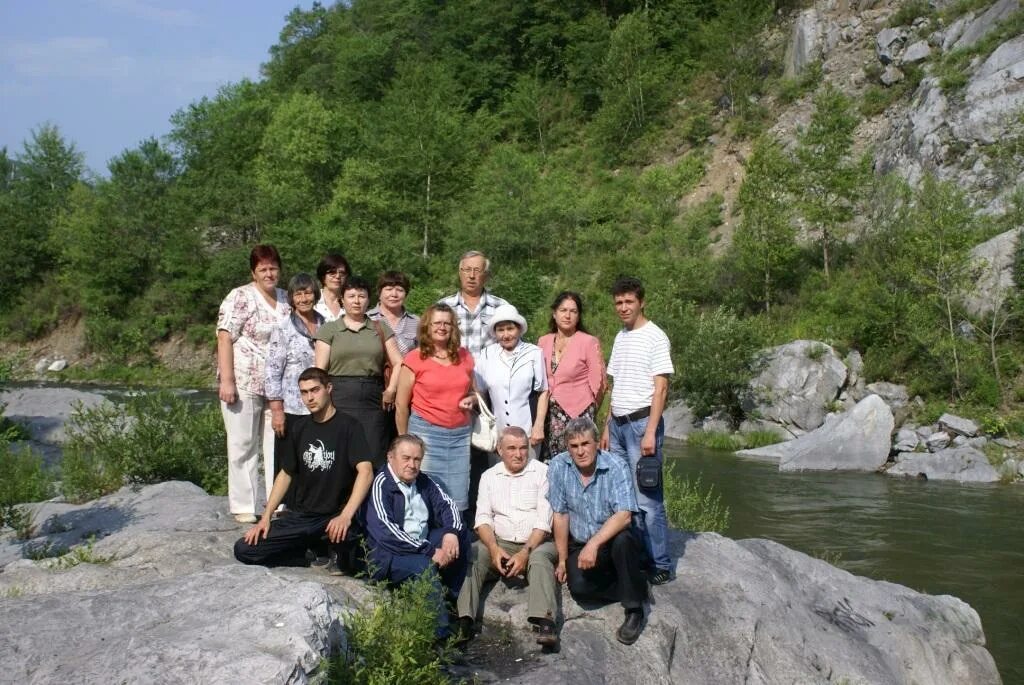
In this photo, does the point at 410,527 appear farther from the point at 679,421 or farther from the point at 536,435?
the point at 679,421

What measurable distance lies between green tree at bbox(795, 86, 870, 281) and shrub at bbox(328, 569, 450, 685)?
79.3 ft

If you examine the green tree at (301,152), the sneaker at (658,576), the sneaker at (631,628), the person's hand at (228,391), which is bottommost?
the sneaker at (631,628)

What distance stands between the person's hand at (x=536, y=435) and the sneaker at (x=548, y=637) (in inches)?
57.1

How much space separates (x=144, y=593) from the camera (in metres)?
4.64

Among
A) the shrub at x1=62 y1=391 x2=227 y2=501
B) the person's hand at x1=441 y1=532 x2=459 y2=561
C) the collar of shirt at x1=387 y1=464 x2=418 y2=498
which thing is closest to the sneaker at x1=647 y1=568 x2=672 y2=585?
the person's hand at x1=441 y1=532 x2=459 y2=561

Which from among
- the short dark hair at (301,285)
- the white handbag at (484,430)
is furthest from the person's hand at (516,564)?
the short dark hair at (301,285)

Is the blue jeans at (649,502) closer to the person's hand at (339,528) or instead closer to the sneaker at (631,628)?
the sneaker at (631,628)

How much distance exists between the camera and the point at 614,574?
5805 mm

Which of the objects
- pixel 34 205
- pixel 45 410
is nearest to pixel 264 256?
pixel 45 410

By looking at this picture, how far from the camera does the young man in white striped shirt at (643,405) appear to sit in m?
6.29

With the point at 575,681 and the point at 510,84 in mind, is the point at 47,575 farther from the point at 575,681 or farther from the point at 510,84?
the point at 510,84

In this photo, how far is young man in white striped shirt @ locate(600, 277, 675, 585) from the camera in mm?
6285

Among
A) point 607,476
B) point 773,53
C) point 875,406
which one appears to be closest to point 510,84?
point 773,53

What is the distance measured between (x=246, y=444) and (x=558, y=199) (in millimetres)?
29003
